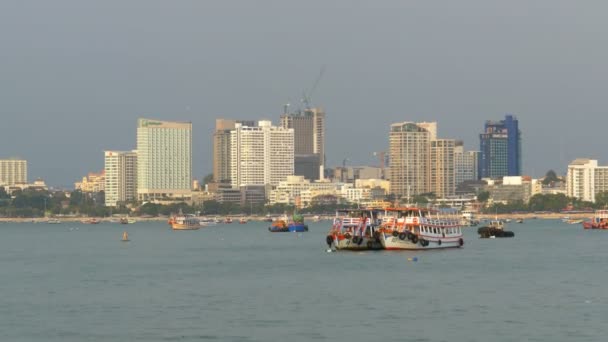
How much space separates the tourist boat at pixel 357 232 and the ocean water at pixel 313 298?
2.29 m

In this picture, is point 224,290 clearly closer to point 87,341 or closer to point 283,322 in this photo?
point 283,322

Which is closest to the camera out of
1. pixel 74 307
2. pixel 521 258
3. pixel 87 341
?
pixel 87 341

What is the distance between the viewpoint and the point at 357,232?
362 ft

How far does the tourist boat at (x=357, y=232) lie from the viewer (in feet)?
356

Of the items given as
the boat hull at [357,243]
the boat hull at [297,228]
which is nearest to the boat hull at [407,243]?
the boat hull at [357,243]

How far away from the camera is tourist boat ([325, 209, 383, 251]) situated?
356 feet

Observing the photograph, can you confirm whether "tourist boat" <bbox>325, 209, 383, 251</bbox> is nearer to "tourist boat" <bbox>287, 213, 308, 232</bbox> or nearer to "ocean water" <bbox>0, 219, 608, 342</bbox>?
"ocean water" <bbox>0, 219, 608, 342</bbox>

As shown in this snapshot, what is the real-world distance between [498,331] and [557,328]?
2.48m

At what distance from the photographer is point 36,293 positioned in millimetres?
72188

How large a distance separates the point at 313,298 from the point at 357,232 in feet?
146

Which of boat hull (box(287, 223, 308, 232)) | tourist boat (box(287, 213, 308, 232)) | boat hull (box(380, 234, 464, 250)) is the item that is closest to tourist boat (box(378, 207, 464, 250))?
boat hull (box(380, 234, 464, 250))

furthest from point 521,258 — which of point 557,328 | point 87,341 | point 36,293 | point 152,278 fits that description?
point 87,341

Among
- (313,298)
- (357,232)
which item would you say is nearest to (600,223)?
(357,232)

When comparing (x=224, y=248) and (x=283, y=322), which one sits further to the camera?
(x=224, y=248)
